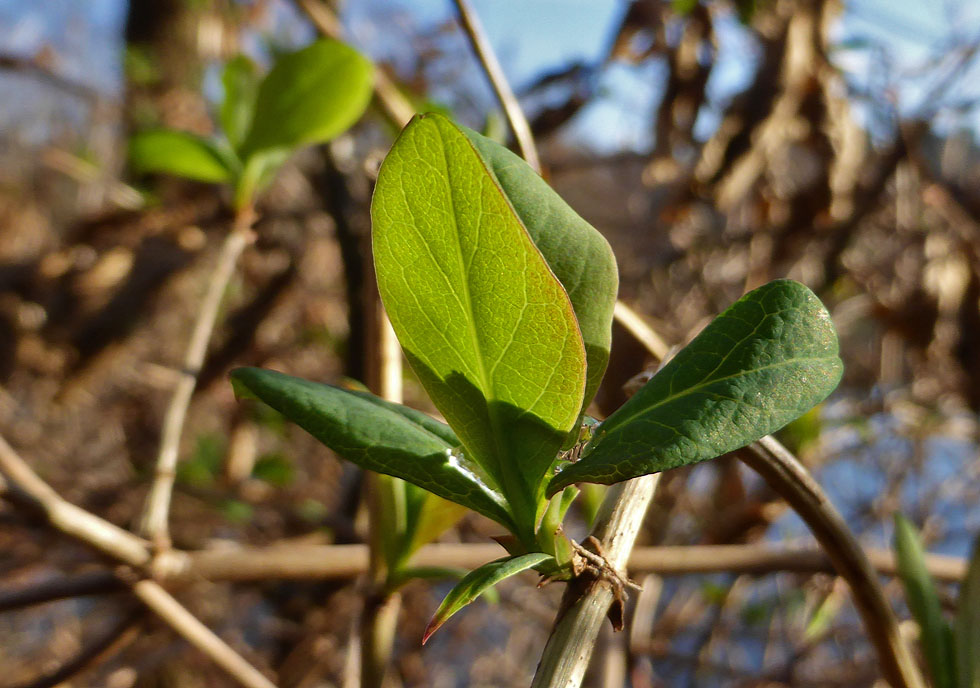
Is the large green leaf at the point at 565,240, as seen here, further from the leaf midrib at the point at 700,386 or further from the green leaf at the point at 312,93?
the green leaf at the point at 312,93

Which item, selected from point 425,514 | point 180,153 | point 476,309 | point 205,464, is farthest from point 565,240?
point 205,464

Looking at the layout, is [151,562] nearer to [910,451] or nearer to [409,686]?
[409,686]

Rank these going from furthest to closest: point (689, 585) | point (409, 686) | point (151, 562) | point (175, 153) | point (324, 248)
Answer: point (689, 585), point (324, 248), point (409, 686), point (175, 153), point (151, 562)


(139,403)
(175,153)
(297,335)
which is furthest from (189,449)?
(175,153)

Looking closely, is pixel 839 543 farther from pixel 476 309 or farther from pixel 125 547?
pixel 125 547

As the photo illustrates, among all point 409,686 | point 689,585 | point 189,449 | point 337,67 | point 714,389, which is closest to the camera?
point 714,389

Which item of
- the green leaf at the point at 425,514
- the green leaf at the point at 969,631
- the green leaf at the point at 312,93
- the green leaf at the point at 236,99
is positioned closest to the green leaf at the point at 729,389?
the green leaf at the point at 425,514

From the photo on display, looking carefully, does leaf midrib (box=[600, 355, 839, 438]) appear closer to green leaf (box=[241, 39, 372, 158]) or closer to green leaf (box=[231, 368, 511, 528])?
green leaf (box=[231, 368, 511, 528])
